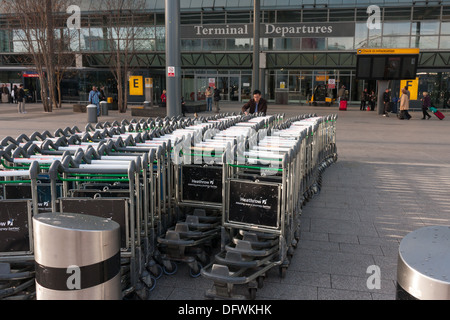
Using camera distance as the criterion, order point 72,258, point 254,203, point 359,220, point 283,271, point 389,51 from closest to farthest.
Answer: point 72,258 < point 283,271 < point 254,203 < point 359,220 < point 389,51

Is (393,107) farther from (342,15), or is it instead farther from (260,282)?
(260,282)

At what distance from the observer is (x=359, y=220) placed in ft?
22.6

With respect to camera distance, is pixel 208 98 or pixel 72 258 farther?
pixel 208 98

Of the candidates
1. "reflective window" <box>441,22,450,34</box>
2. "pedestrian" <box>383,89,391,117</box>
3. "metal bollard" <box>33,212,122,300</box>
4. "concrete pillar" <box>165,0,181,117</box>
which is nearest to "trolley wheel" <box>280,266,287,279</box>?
"metal bollard" <box>33,212,122,300</box>

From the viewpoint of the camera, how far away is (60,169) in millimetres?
4379

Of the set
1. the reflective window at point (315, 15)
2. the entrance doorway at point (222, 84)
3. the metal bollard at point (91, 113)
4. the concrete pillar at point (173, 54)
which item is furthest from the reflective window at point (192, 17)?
the concrete pillar at point (173, 54)

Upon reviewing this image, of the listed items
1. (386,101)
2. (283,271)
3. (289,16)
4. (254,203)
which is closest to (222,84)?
(289,16)

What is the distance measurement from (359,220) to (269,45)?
2850 cm

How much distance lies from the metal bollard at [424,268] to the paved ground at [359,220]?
189 centimetres

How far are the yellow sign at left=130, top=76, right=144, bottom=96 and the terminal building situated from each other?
559 millimetres

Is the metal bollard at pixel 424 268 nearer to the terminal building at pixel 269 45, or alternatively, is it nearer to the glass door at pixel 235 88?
the terminal building at pixel 269 45

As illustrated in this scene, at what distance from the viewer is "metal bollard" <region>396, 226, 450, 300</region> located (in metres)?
2.30

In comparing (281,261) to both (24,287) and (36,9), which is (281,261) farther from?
(36,9)
